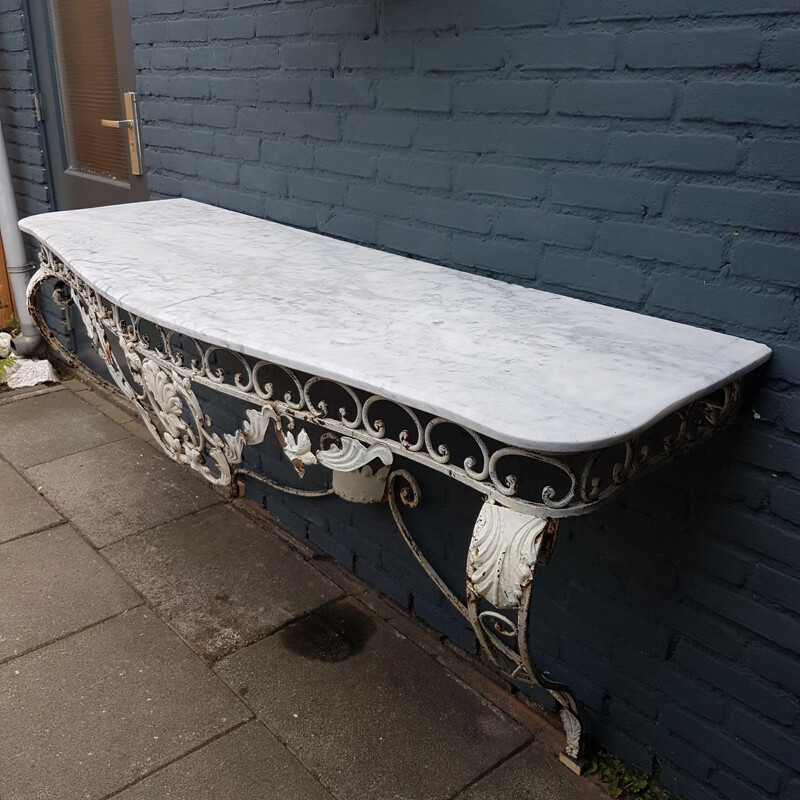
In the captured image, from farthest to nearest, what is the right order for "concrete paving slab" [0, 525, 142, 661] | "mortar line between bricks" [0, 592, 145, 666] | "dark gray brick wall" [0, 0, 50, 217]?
"dark gray brick wall" [0, 0, 50, 217] < "concrete paving slab" [0, 525, 142, 661] < "mortar line between bricks" [0, 592, 145, 666]

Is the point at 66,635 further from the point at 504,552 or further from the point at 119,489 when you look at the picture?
the point at 504,552

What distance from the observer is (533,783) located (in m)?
1.84

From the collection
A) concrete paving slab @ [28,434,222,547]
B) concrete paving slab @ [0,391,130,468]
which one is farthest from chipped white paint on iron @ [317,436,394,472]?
concrete paving slab @ [0,391,130,468]

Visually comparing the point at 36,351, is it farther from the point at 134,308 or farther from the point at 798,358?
the point at 798,358

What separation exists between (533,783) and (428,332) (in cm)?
112

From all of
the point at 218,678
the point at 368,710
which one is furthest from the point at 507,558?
the point at 218,678

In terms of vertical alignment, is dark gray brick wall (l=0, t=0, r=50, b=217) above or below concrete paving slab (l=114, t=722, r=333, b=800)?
above

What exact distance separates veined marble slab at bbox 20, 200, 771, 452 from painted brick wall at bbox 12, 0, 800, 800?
0.08 meters

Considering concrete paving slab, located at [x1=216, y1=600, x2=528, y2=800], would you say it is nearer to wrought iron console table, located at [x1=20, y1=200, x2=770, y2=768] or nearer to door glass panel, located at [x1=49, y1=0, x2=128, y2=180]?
wrought iron console table, located at [x1=20, y1=200, x2=770, y2=768]

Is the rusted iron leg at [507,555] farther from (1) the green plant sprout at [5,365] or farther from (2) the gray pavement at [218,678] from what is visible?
(1) the green plant sprout at [5,365]

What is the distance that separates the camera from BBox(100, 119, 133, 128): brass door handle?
3.16m

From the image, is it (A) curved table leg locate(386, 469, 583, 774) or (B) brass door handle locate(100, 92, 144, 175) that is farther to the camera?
(B) brass door handle locate(100, 92, 144, 175)

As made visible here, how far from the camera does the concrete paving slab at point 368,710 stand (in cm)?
186

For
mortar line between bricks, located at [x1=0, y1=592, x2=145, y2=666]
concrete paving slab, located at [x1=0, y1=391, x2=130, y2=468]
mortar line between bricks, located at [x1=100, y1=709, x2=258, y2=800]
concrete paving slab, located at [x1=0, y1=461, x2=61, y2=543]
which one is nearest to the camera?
mortar line between bricks, located at [x1=100, y1=709, x2=258, y2=800]
